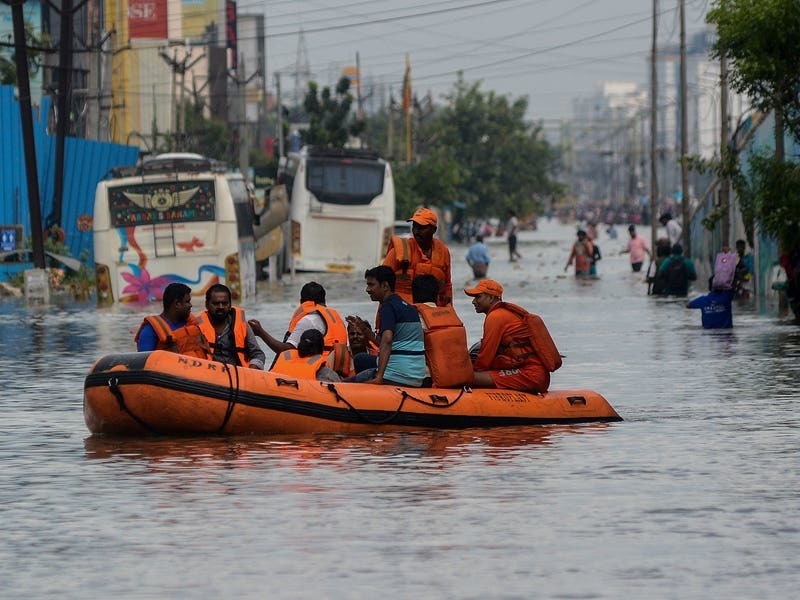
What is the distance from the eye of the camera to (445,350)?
15016 millimetres

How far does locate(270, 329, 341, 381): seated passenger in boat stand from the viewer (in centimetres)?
1562

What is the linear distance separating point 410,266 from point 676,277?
22.3 m

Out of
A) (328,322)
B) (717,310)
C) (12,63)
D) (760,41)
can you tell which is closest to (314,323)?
(328,322)

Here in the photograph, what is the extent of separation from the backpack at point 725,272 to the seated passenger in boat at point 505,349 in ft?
41.9

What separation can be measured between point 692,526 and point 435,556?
166 cm

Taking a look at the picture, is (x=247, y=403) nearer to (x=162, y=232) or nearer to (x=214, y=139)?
(x=162, y=232)

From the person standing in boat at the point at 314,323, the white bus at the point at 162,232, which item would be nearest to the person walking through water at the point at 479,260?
the white bus at the point at 162,232

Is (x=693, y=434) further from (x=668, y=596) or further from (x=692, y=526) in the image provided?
(x=668, y=596)

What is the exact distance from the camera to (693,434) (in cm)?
1484

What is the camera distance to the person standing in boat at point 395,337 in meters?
14.9

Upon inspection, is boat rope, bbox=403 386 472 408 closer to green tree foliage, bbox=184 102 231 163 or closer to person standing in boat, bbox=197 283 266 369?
person standing in boat, bbox=197 283 266 369

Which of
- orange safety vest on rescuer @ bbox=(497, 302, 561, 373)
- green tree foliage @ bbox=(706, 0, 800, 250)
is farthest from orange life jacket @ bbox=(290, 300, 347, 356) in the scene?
green tree foliage @ bbox=(706, 0, 800, 250)

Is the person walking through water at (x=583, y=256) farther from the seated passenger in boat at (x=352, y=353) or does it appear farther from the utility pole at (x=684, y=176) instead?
the seated passenger in boat at (x=352, y=353)

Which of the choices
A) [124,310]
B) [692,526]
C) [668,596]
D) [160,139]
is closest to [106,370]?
[692,526]
